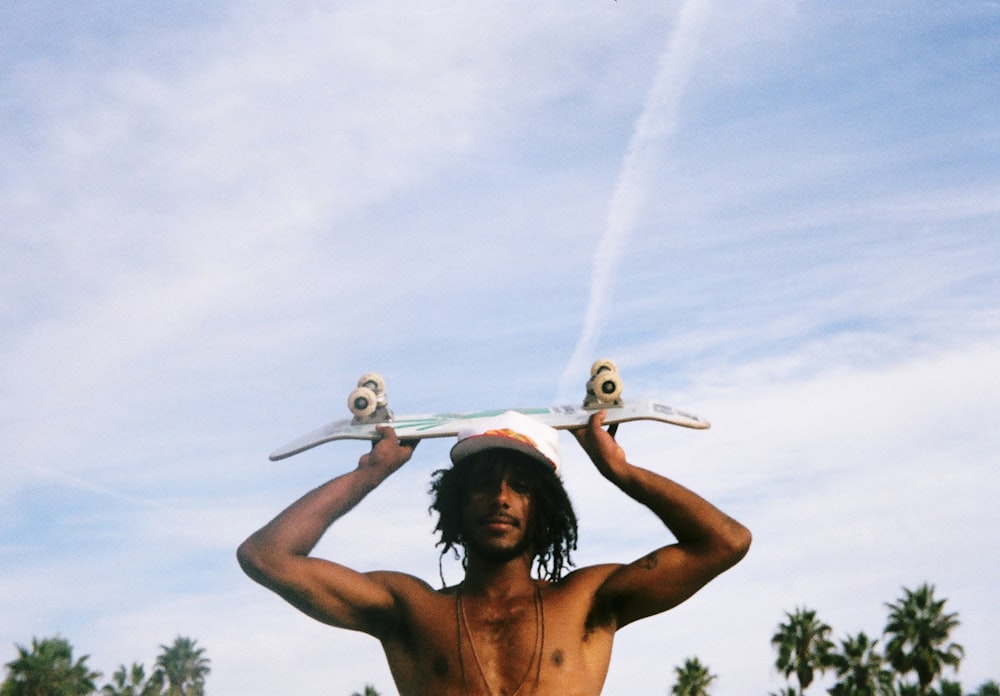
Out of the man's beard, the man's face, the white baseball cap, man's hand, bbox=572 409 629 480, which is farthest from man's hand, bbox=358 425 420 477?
man's hand, bbox=572 409 629 480

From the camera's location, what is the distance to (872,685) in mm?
37125

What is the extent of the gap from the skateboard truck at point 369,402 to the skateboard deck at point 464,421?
3cm

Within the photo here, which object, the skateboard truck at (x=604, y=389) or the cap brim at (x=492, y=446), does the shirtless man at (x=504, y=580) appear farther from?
the skateboard truck at (x=604, y=389)

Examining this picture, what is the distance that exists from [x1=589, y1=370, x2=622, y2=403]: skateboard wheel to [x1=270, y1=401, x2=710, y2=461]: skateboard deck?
0.04m

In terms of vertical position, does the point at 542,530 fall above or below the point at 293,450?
below

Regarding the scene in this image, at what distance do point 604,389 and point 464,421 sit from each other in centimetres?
68

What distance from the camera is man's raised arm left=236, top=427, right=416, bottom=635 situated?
16.0ft

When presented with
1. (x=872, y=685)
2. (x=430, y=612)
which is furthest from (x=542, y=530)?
(x=872, y=685)

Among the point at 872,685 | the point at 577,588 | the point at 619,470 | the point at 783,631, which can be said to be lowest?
the point at 577,588

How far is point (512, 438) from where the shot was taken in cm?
511

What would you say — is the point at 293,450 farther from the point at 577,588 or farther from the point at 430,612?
the point at 577,588

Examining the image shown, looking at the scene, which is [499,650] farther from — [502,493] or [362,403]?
[362,403]

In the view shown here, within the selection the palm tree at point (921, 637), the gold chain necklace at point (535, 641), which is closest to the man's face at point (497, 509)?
the gold chain necklace at point (535, 641)

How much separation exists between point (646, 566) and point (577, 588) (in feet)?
1.07
